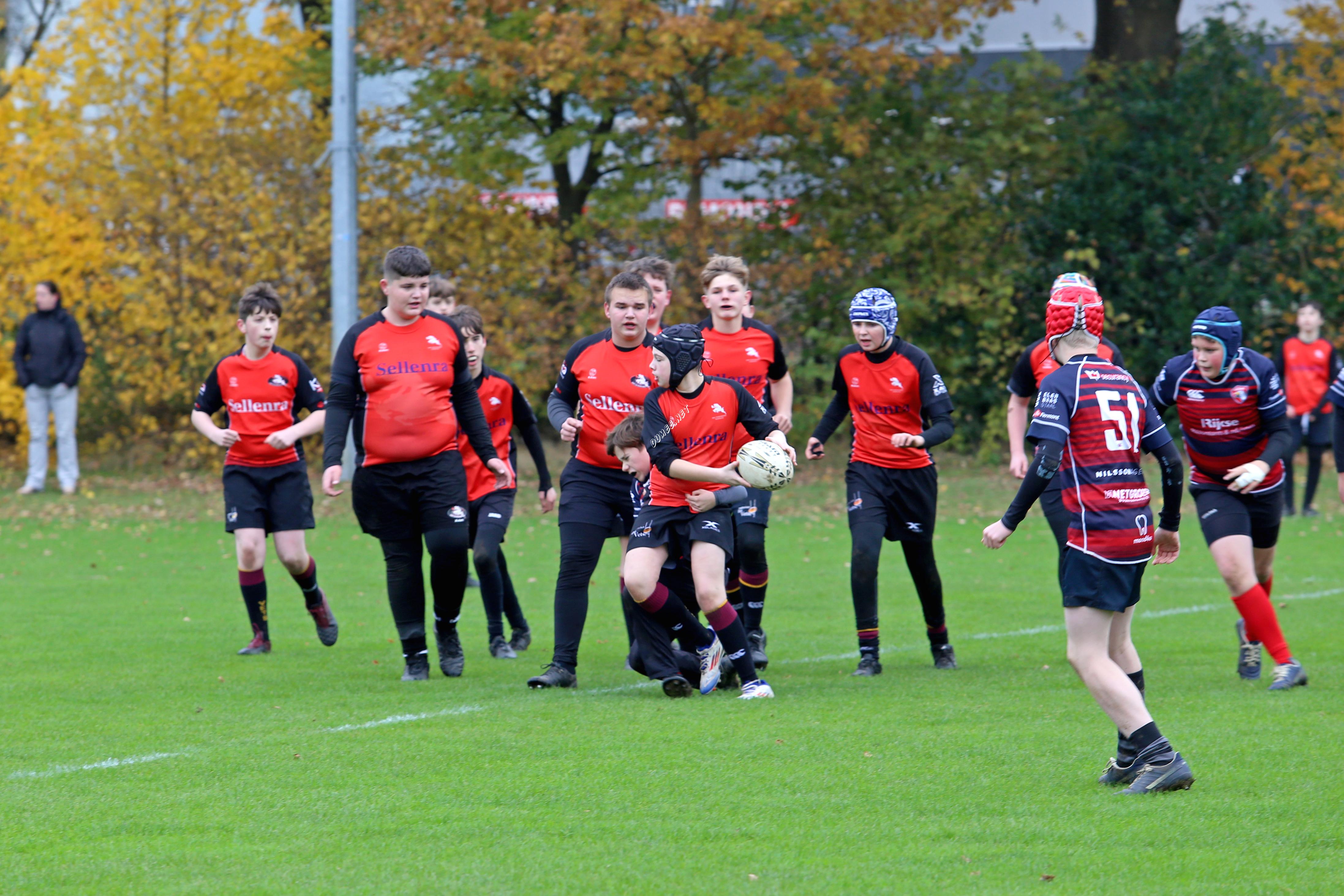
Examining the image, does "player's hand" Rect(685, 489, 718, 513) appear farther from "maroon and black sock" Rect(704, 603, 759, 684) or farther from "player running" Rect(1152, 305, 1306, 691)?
"player running" Rect(1152, 305, 1306, 691)

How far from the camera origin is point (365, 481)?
8039 mm

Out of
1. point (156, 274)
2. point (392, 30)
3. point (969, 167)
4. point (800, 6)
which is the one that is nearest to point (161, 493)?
point (156, 274)

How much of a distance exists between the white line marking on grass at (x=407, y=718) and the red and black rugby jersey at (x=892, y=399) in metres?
2.63

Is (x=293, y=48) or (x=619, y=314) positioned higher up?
(x=293, y=48)

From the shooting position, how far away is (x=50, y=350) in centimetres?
1855

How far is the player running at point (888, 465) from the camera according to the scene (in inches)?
327

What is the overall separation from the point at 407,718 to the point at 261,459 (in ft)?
8.69

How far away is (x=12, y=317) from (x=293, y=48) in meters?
5.11

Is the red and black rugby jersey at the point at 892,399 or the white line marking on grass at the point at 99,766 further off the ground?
the red and black rugby jersey at the point at 892,399

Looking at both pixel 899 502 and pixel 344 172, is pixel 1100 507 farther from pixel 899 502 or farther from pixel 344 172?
pixel 344 172

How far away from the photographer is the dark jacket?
60.6 feet

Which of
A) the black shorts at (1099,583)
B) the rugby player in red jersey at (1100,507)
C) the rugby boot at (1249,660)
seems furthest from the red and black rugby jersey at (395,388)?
the rugby boot at (1249,660)

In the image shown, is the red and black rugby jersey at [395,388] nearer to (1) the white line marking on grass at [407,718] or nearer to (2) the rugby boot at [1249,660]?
(1) the white line marking on grass at [407,718]

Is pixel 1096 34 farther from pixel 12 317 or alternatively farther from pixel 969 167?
pixel 12 317
